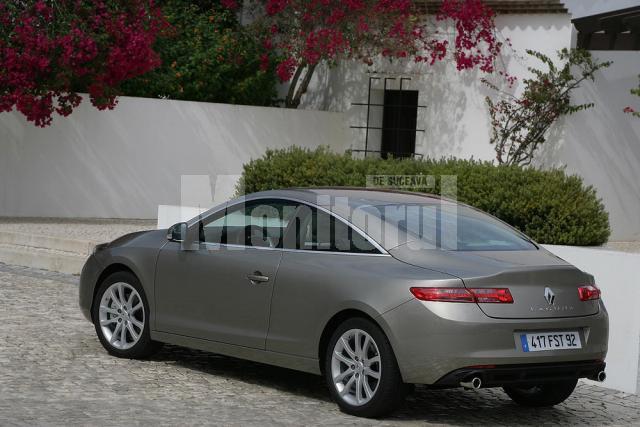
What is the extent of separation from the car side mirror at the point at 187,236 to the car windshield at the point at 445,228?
145 centimetres

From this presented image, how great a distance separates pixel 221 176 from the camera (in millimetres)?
20516

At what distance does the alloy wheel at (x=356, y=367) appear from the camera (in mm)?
7230

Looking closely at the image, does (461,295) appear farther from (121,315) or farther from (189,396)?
(121,315)

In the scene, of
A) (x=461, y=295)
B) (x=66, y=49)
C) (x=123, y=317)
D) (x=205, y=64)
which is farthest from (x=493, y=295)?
(x=205, y=64)

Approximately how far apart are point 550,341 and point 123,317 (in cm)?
349

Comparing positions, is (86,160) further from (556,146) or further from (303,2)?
(556,146)

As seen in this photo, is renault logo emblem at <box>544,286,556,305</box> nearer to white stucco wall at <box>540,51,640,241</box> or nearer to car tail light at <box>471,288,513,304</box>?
car tail light at <box>471,288,513,304</box>

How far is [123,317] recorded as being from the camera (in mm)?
9047

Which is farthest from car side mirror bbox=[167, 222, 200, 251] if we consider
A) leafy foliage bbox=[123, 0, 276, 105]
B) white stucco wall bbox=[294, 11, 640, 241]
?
leafy foliage bbox=[123, 0, 276, 105]

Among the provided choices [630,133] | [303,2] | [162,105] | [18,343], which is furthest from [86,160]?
[18,343]

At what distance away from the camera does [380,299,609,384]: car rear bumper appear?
22.6ft

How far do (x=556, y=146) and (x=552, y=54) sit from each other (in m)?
1.44

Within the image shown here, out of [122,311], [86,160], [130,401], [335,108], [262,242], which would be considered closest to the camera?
[130,401]

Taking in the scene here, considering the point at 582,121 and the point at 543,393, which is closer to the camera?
the point at 543,393
